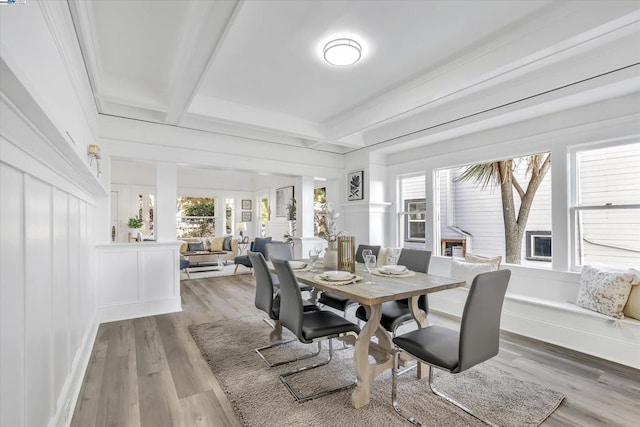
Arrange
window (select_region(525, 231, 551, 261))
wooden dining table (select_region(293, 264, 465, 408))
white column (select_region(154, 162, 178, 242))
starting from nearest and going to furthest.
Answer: wooden dining table (select_region(293, 264, 465, 408)) < window (select_region(525, 231, 551, 261)) < white column (select_region(154, 162, 178, 242))

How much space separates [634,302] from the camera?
265cm

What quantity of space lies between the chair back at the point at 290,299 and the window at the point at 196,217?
8.12 m

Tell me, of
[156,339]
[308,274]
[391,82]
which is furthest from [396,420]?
[391,82]

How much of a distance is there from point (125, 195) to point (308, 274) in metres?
7.69

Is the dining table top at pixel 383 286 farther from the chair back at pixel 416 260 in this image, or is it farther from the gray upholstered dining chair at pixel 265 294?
the chair back at pixel 416 260

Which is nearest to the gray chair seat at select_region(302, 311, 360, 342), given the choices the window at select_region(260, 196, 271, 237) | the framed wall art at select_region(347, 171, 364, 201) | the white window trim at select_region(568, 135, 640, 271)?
the white window trim at select_region(568, 135, 640, 271)

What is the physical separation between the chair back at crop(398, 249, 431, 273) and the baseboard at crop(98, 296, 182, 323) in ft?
10.0

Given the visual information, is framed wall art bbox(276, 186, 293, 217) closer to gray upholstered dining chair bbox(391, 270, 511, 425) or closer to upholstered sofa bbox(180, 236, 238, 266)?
upholstered sofa bbox(180, 236, 238, 266)

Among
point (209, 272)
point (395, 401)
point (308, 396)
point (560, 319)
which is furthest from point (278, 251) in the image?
Result: point (209, 272)

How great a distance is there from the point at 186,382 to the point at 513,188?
4056 millimetres

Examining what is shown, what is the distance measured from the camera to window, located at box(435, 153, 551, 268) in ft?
11.8

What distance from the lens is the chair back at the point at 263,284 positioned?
8.61ft

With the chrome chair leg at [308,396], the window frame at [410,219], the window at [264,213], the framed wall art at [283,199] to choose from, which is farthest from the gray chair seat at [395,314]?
the window at [264,213]

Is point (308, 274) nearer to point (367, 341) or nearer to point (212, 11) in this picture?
point (367, 341)
